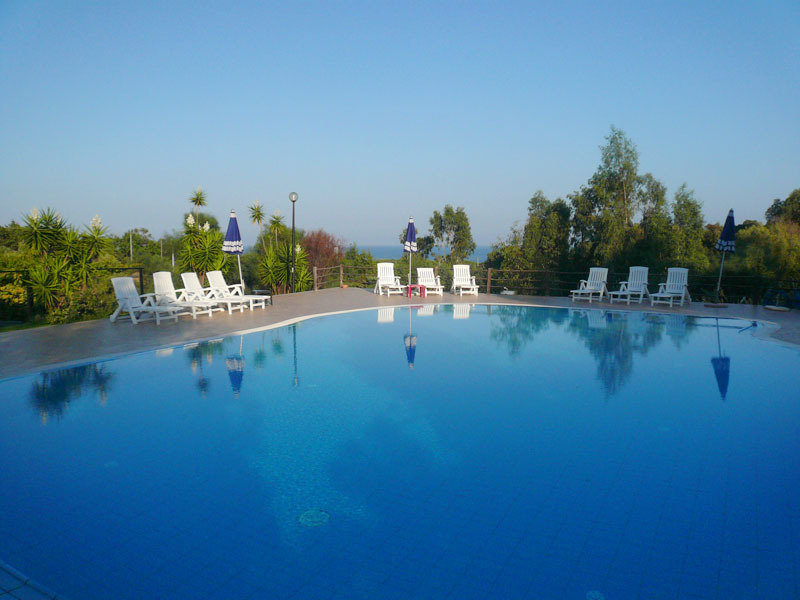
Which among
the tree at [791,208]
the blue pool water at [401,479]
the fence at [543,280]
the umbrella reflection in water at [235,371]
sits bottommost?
the blue pool water at [401,479]

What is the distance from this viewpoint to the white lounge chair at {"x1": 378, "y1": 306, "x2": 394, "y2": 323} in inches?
436

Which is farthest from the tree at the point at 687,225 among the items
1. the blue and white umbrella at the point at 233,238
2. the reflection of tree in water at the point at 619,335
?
the blue and white umbrella at the point at 233,238

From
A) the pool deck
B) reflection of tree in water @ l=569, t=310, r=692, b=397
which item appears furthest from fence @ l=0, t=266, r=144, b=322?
reflection of tree in water @ l=569, t=310, r=692, b=397

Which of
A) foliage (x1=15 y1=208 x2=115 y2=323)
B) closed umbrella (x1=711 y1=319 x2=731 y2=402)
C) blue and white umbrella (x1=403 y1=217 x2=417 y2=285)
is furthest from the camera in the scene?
blue and white umbrella (x1=403 y1=217 x2=417 y2=285)

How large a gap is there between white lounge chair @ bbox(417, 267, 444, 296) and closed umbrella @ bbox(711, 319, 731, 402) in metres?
7.90

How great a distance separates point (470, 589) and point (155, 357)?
6077 millimetres

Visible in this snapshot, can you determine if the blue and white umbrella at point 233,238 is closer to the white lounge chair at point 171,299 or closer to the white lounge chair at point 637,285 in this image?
the white lounge chair at point 171,299

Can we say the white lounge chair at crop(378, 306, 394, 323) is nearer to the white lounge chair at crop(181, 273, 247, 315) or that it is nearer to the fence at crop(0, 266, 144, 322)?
the white lounge chair at crop(181, 273, 247, 315)

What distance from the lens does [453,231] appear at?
40.5 metres

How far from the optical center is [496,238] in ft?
84.5

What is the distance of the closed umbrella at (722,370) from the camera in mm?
6332

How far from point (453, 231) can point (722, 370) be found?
33926mm

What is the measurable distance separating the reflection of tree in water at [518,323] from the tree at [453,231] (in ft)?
88.7

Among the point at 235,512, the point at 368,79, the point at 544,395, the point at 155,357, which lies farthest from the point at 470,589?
the point at 368,79
